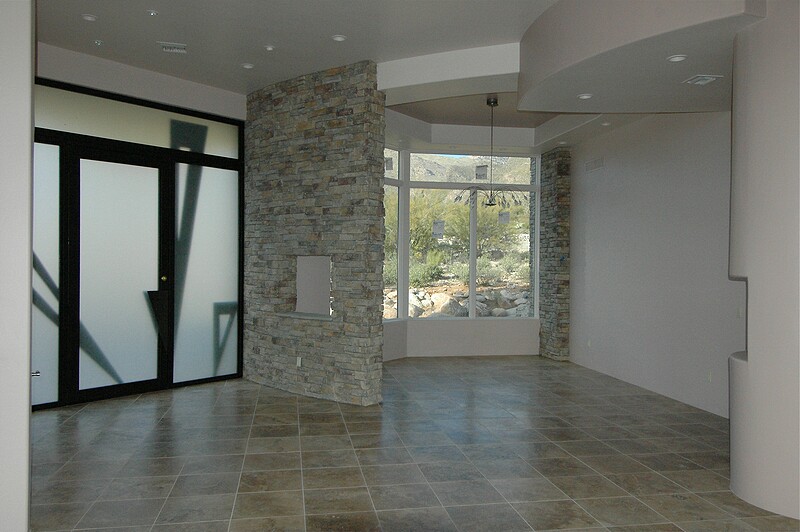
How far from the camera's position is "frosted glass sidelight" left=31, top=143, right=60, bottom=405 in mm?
5594

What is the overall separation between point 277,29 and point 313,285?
2.90 metres

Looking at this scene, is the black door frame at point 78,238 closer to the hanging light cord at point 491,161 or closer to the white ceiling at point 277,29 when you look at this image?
the white ceiling at point 277,29

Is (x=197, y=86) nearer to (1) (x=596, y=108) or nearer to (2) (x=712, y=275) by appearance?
(1) (x=596, y=108)

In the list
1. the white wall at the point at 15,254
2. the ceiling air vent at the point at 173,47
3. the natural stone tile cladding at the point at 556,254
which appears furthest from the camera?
the natural stone tile cladding at the point at 556,254

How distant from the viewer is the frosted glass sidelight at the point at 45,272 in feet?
18.4

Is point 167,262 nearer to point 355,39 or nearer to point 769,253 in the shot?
point 355,39

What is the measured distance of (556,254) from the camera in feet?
29.5

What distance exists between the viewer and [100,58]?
236 inches

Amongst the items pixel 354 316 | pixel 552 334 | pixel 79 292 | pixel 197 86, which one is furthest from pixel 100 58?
pixel 552 334

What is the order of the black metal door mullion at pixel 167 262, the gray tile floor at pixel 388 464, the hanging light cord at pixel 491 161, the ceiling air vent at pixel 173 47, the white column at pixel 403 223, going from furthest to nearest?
the white column at pixel 403 223 < the hanging light cord at pixel 491 161 < the black metal door mullion at pixel 167 262 < the ceiling air vent at pixel 173 47 < the gray tile floor at pixel 388 464

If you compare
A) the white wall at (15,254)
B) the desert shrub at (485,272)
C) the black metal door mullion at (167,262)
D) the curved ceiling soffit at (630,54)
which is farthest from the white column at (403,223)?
the white wall at (15,254)

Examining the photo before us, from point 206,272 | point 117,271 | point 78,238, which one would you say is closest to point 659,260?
point 206,272

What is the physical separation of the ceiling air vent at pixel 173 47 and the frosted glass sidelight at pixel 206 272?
4.50 feet

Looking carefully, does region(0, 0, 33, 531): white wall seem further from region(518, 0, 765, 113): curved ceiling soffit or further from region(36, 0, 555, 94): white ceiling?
region(518, 0, 765, 113): curved ceiling soffit
